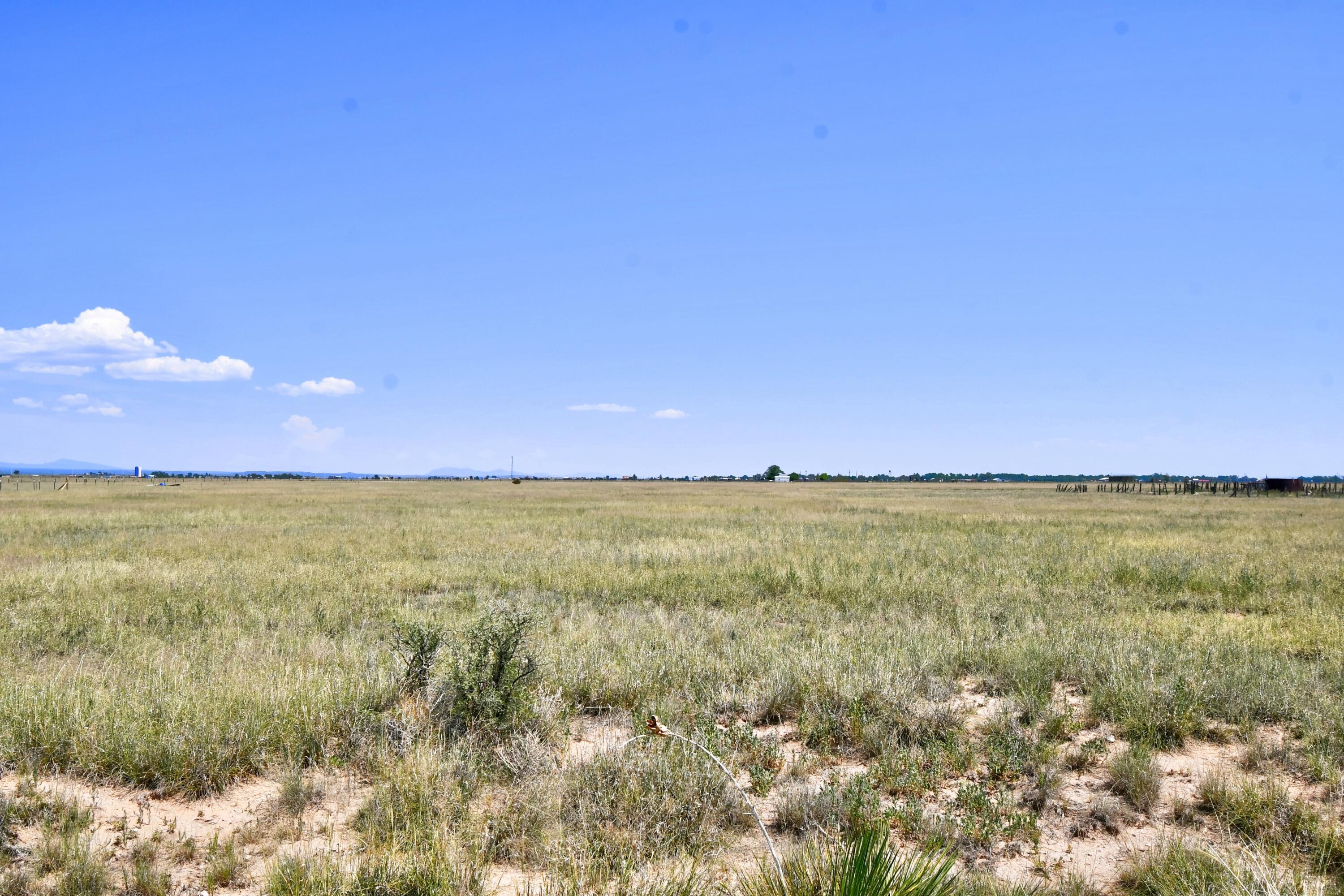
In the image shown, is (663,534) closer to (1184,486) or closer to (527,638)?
(527,638)

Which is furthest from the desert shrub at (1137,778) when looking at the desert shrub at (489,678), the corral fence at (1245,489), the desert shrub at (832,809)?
the corral fence at (1245,489)

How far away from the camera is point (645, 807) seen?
15.5ft

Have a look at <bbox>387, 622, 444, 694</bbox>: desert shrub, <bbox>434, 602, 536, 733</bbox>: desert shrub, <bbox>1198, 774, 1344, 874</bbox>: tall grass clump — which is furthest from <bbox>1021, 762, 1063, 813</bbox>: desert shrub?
<bbox>387, 622, 444, 694</bbox>: desert shrub

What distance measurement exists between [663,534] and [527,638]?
56.8 feet

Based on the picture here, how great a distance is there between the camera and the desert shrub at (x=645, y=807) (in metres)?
4.30

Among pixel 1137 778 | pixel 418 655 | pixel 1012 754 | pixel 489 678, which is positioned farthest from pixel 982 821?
pixel 418 655

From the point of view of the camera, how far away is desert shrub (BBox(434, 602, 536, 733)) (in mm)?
6129

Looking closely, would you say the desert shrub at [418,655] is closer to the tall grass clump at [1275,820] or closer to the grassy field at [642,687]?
the grassy field at [642,687]

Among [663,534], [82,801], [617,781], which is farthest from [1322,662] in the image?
[663,534]

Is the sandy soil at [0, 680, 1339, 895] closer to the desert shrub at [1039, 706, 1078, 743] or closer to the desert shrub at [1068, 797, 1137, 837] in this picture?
the desert shrub at [1068, 797, 1137, 837]

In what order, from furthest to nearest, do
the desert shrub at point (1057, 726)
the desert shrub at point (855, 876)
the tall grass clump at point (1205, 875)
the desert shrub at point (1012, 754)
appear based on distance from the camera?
Result: the desert shrub at point (1057, 726)
the desert shrub at point (1012, 754)
the tall grass clump at point (1205, 875)
the desert shrub at point (855, 876)

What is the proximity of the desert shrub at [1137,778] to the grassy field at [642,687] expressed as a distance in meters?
0.04

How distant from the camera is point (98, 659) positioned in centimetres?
826

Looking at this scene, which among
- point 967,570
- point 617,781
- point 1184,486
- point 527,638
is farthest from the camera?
point 1184,486
